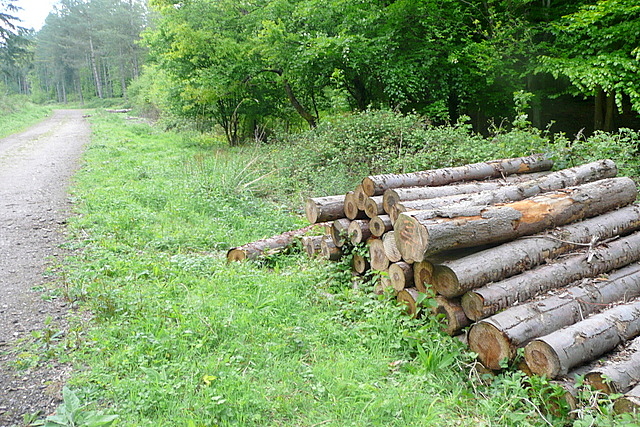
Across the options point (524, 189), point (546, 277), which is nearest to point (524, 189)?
point (524, 189)

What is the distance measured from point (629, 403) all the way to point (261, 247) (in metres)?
4.20

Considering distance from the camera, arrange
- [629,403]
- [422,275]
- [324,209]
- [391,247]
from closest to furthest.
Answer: [629,403] → [422,275] → [391,247] → [324,209]

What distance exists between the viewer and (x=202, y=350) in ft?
11.7

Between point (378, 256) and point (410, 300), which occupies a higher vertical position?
point (378, 256)

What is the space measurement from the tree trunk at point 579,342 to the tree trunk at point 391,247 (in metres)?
1.43

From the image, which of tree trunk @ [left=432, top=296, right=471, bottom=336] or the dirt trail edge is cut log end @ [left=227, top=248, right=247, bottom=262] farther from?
tree trunk @ [left=432, top=296, right=471, bottom=336]

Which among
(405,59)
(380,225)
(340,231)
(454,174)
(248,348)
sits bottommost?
(248,348)

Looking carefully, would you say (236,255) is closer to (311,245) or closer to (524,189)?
(311,245)

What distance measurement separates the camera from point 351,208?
5.24 m

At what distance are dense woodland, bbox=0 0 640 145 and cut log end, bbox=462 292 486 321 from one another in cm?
647

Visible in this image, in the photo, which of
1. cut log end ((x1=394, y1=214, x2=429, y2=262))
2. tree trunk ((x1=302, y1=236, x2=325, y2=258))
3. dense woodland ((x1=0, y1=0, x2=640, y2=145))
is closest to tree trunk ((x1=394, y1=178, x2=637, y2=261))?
cut log end ((x1=394, y1=214, x2=429, y2=262))

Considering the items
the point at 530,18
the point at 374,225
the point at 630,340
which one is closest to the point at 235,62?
the point at 530,18

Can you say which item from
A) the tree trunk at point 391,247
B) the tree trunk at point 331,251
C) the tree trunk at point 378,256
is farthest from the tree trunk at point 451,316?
the tree trunk at point 331,251

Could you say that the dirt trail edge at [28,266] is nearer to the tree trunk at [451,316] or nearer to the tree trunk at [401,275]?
the tree trunk at [401,275]
